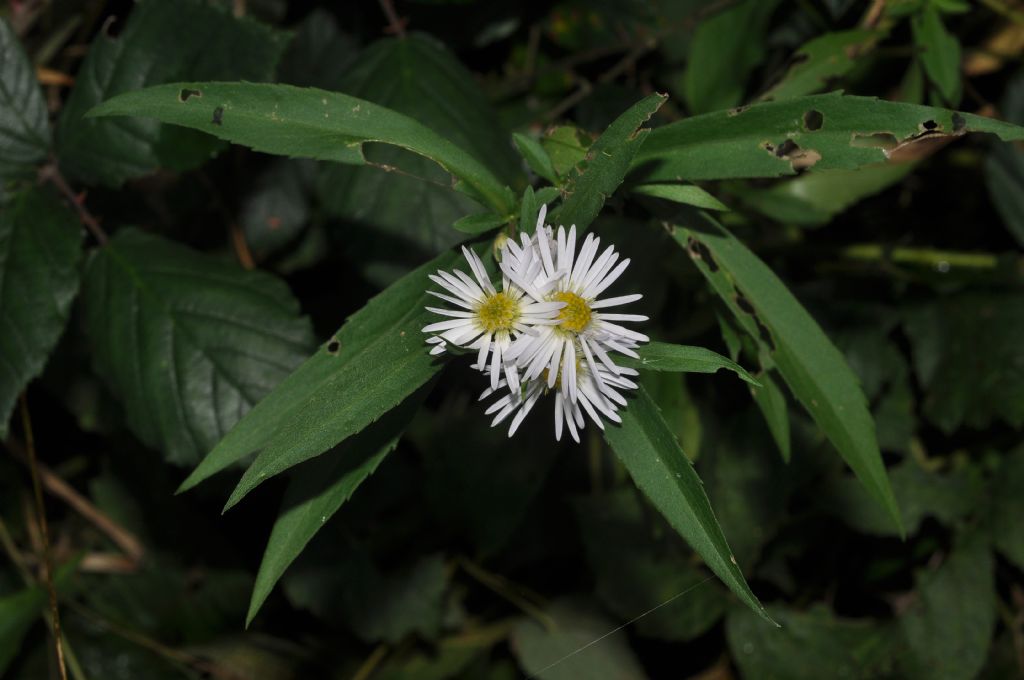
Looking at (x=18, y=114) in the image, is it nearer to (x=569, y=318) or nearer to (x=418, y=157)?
(x=418, y=157)

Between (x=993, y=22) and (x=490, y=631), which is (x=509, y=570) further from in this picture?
(x=993, y=22)

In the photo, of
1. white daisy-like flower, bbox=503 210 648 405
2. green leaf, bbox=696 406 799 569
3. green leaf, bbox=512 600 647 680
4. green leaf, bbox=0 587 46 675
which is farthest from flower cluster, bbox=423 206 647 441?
green leaf, bbox=0 587 46 675

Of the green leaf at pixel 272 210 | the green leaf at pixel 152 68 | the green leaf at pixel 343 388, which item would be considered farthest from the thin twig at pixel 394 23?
the green leaf at pixel 343 388

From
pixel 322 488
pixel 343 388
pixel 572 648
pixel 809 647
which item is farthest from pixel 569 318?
pixel 809 647

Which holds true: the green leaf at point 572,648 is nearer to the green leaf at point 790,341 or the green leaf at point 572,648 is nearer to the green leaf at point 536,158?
the green leaf at point 790,341

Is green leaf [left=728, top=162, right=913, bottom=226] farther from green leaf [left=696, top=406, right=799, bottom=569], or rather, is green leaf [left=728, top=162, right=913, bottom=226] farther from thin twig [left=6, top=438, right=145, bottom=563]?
thin twig [left=6, top=438, right=145, bottom=563]

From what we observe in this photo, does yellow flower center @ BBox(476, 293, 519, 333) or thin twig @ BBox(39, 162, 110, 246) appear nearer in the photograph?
yellow flower center @ BBox(476, 293, 519, 333)
